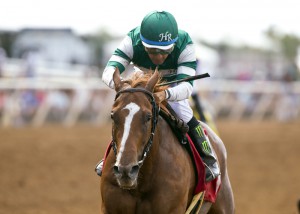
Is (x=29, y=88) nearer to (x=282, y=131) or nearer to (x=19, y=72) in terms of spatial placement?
(x=19, y=72)

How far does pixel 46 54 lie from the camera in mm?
34562

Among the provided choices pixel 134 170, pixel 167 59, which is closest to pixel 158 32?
pixel 167 59

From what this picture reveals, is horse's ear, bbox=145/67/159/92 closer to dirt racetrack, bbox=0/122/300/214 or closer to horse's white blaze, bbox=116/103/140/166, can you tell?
horse's white blaze, bbox=116/103/140/166

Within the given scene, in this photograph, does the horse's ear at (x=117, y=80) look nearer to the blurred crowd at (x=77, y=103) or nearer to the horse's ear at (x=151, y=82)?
the horse's ear at (x=151, y=82)

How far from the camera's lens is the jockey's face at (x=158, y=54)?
568cm

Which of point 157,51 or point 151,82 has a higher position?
point 157,51

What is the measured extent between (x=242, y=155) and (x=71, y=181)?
5341 millimetres

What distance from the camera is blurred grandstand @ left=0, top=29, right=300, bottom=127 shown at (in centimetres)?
1983

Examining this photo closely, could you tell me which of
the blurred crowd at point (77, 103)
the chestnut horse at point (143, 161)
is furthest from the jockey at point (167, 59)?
the blurred crowd at point (77, 103)

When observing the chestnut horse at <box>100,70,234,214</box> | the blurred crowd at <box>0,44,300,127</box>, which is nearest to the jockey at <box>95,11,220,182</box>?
the chestnut horse at <box>100,70,234,214</box>

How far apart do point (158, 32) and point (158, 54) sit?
0.21m

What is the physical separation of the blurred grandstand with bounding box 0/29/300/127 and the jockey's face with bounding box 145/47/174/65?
6891 mm

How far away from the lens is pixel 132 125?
4.89 metres

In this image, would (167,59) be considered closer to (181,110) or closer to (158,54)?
(158,54)
